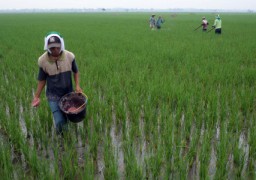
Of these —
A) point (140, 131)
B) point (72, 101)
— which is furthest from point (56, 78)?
point (140, 131)

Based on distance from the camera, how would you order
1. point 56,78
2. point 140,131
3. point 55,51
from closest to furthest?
1. point 55,51
2. point 56,78
3. point 140,131

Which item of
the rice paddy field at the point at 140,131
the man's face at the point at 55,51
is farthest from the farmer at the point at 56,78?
the rice paddy field at the point at 140,131

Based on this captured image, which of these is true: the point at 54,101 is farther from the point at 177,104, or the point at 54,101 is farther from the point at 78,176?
the point at 177,104

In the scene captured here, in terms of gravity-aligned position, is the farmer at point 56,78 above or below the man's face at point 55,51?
below

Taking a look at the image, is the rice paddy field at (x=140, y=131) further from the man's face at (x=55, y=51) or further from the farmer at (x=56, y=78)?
the man's face at (x=55, y=51)

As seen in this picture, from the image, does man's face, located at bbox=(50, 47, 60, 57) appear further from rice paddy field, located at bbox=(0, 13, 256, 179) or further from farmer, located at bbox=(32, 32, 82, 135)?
rice paddy field, located at bbox=(0, 13, 256, 179)

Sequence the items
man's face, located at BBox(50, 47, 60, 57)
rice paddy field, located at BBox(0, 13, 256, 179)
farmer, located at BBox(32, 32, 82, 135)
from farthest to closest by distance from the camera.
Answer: farmer, located at BBox(32, 32, 82, 135) → man's face, located at BBox(50, 47, 60, 57) → rice paddy field, located at BBox(0, 13, 256, 179)

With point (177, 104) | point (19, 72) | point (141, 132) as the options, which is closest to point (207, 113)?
point (177, 104)

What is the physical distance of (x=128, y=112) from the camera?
11.8ft

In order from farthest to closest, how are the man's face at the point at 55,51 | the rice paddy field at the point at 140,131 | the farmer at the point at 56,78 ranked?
the farmer at the point at 56,78 < the man's face at the point at 55,51 < the rice paddy field at the point at 140,131

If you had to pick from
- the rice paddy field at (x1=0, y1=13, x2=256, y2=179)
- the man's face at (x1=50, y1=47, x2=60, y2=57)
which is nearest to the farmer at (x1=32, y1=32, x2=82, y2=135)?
the man's face at (x1=50, y1=47, x2=60, y2=57)

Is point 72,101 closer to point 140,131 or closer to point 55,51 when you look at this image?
point 55,51

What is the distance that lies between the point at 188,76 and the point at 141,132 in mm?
2396

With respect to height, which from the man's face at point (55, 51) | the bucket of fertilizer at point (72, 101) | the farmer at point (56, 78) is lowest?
the bucket of fertilizer at point (72, 101)
